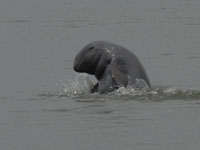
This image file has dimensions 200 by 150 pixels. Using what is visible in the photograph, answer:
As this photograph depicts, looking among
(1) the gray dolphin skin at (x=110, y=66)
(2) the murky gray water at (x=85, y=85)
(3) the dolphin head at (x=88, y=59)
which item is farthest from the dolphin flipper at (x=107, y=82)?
(3) the dolphin head at (x=88, y=59)

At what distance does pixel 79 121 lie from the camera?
16.6m

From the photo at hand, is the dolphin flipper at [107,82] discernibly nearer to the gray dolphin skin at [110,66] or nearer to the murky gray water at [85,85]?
the gray dolphin skin at [110,66]

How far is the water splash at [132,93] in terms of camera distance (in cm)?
1791

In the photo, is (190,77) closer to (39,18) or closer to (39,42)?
(39,42)

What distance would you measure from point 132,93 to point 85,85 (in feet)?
4.98

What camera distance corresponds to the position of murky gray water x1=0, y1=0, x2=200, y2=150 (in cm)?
1558

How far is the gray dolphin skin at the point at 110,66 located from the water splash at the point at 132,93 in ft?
0.29

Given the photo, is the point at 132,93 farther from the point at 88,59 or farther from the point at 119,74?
the point at 88,59

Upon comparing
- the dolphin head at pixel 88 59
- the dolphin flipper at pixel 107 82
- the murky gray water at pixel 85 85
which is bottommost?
the murky gray water at pixel 85 85

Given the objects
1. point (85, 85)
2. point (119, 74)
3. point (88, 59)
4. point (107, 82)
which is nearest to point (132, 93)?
point (119, 74)

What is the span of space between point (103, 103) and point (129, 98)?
37cm

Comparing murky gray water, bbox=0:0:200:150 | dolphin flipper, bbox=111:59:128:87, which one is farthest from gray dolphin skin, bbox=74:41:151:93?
murky gray water, bbox=0:0:200:150

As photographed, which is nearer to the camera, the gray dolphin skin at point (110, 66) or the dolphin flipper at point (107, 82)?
the gray dolphin skin at point (110, 66)

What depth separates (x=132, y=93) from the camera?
58.9 ft
